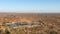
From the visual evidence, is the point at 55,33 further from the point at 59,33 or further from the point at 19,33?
the point at 19,33

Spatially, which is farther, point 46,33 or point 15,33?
point 46,33

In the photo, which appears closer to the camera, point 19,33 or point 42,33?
point 19,33

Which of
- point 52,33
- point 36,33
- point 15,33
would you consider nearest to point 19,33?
point 15,33

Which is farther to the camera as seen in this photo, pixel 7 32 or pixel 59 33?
pixel 59 33

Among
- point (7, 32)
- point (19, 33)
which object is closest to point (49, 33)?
point (19, 33)

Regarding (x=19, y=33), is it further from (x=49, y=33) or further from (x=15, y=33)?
(x=49, y=33)

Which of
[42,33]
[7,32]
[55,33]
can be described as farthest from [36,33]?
[7,32]

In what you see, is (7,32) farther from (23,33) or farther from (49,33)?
(49,33)
